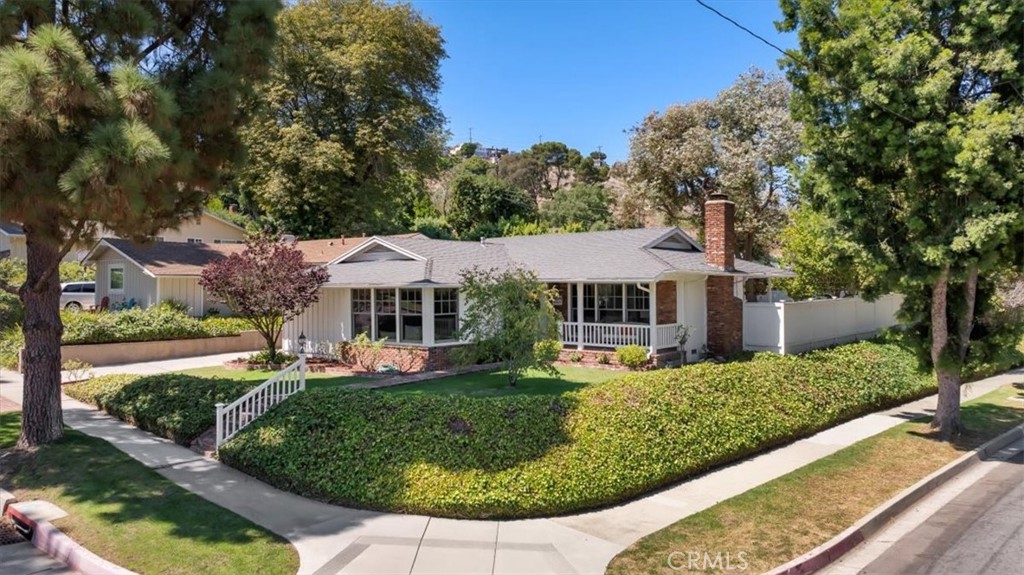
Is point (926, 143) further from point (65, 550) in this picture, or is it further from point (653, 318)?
point (65, 550)

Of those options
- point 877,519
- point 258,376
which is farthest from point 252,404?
point 877,519

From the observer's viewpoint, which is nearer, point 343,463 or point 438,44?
point 343,463

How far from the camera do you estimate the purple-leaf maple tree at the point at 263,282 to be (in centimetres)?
1738

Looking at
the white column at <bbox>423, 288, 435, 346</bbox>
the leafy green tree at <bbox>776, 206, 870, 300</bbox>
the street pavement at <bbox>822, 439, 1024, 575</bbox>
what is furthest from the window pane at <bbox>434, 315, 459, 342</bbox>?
the street pavement at <bbox>822, 439, 1024, 575</bbox>

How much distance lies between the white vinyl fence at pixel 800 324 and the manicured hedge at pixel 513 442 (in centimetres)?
929

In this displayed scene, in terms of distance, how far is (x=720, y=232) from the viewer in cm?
2023

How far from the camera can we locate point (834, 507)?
777 centimetres

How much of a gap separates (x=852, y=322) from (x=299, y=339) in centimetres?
1964

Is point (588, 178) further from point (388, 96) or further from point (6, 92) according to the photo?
point (6, 92)

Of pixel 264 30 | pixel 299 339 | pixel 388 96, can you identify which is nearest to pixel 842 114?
pixel 264 30

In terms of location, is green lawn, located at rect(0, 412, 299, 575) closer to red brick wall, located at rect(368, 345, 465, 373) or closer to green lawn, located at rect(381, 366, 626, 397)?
green lawn, located at rect(381, 366, 626, 397)

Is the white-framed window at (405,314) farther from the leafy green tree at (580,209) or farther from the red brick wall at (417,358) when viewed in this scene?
the leafy green tree at (580,209)

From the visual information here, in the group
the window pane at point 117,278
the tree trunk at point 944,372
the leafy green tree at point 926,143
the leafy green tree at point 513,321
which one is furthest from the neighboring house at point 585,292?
the window pane at point 117,278

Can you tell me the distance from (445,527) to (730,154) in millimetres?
29826
